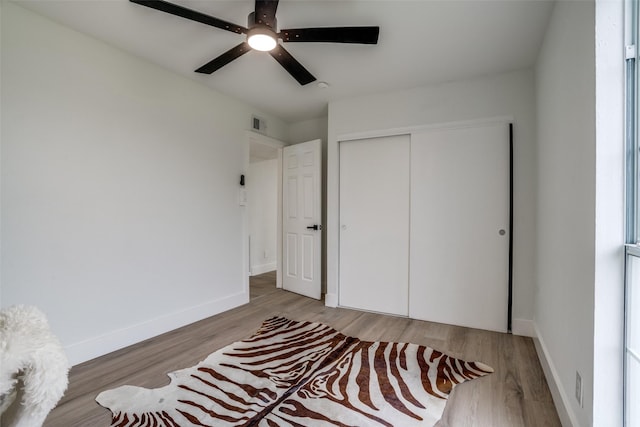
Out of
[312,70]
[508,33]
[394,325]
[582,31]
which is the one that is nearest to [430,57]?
[508,33]

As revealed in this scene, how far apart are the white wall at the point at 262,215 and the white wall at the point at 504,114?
104 inches

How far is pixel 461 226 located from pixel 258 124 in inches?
105

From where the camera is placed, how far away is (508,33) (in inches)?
81.1

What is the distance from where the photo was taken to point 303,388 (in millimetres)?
1771

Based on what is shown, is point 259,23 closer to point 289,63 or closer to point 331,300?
point 289,63

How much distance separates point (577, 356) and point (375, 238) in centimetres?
199

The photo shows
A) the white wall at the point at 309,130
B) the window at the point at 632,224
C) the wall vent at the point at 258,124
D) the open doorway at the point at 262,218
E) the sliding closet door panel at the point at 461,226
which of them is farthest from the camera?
the open doorway at the point at 262,218

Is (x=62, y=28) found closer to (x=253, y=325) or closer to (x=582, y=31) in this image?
(x=253, y=325)

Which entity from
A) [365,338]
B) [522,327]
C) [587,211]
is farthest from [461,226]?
[587,211]

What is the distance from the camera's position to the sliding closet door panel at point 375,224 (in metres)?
3.05

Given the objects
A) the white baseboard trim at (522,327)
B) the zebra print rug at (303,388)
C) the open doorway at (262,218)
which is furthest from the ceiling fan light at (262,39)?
the white baseboard trim at (522,327)

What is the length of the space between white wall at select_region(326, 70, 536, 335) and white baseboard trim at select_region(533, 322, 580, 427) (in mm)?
529

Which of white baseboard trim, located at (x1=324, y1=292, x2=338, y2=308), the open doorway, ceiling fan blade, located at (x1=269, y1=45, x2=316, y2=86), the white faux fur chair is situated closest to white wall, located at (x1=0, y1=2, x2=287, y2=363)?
white baseboard trim, located at (x1=324, y1=292, x2=338, y2=308)

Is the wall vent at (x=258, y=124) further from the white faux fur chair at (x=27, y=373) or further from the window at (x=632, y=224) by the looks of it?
the window at (x=632, y=224)
